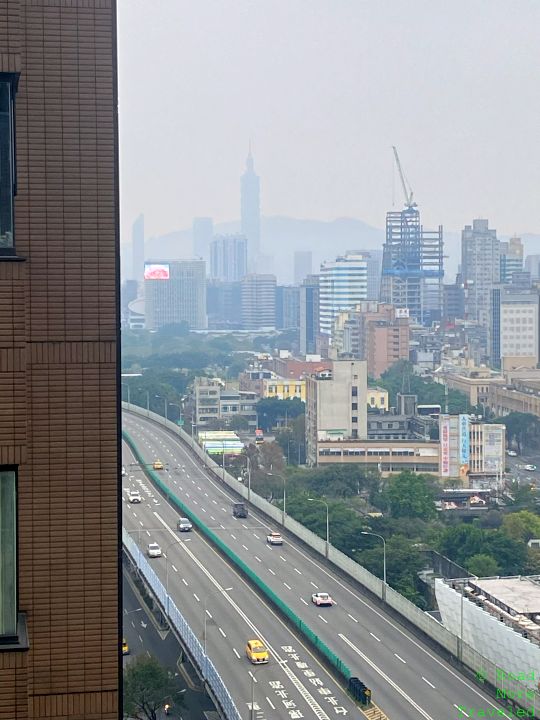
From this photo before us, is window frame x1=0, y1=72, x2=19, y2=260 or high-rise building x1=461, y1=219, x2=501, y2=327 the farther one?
high-rise building x1=461, y1=219, x2=501, y2=327

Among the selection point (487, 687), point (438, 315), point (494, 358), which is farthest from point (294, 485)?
point (438, 315)

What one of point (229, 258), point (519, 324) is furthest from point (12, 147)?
point (229, 258)

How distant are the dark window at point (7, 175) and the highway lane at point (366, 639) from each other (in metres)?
10.5

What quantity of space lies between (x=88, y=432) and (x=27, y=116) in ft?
1.75

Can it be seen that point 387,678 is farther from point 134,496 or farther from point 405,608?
point 134,496

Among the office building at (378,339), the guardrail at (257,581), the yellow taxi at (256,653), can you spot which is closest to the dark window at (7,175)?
the guardrail at (257,581)

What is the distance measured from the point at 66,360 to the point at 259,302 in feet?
352

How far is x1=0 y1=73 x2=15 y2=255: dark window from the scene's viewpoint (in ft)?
6.49

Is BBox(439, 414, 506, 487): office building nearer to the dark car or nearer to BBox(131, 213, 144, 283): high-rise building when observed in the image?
the dark car

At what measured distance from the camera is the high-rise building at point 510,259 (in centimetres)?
8869

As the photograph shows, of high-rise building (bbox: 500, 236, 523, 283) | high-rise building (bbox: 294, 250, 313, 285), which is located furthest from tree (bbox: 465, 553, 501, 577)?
high-rise building (bbox: 294, 250, 313, 285)

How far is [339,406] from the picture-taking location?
3338cm

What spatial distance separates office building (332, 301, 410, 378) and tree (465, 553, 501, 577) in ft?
116

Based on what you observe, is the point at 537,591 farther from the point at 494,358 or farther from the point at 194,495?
the point at 494,358
